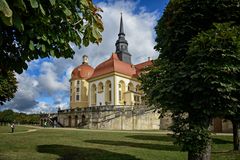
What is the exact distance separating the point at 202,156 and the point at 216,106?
1780mm

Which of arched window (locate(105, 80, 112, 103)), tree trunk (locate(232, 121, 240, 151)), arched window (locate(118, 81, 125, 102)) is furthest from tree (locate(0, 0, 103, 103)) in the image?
arched window (locate(105, 80, 112, 103))

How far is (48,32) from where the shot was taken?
457 cm

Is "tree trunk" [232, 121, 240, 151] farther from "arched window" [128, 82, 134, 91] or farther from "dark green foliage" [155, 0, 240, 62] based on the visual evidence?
"arched window" [128, 82, 134, 91]

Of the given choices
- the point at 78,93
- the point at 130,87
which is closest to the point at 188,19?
the point at 130,87

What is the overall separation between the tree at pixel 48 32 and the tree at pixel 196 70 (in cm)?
611

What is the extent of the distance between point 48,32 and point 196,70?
269 inches

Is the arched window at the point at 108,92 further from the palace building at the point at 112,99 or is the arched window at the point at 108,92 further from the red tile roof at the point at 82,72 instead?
the red tile roof at the point at 82,72

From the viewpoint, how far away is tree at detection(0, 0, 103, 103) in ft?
13.3

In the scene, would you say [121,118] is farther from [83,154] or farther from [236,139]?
[83,154]

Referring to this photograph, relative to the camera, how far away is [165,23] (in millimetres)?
12406

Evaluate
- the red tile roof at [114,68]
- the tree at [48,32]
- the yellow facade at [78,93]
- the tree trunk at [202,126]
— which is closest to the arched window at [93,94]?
the red tile roof at [114,68]

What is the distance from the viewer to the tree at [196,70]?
10055 mm

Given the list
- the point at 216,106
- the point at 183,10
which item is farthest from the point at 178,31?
the point at 216,106

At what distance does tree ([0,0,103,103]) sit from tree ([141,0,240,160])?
6.11 m
